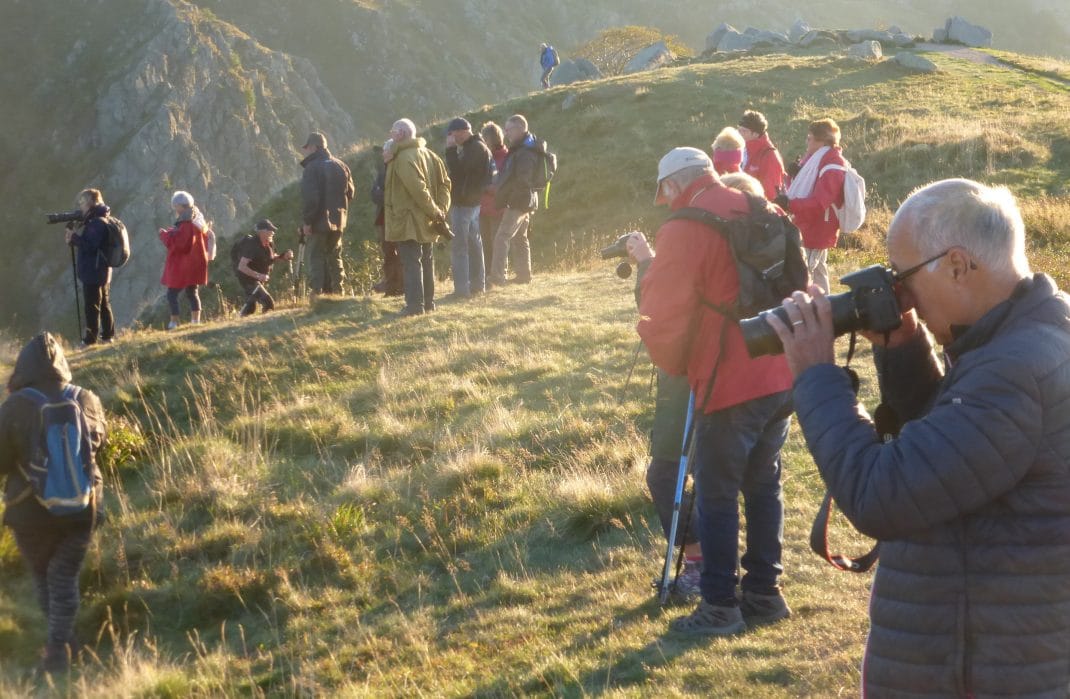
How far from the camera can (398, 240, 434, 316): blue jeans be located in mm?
12312

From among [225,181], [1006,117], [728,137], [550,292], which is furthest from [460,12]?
[728,137]

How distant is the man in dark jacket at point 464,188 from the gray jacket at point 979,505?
11.0 meters

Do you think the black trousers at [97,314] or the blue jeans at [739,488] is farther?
the black trousers at [97,314]

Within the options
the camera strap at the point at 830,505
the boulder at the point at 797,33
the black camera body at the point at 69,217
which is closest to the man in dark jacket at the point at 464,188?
the black camera body at the point at 69,217

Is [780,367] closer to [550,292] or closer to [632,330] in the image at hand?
[632,330]

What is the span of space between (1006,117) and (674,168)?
80.3 ft

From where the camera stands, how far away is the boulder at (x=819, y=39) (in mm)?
40562

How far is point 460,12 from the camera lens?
3654 inches

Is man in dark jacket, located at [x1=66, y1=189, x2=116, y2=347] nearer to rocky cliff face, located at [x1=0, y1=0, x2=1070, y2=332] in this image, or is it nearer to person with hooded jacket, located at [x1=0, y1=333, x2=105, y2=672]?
person with hooded jacket, located at [x1=0, y1=333, x2=105, y2=672]

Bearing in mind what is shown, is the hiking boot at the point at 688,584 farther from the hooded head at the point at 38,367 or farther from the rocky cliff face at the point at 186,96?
the rocky cliff face at the point at 186,96

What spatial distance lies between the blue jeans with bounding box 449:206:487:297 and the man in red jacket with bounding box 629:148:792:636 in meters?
8.42

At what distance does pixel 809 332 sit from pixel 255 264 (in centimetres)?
1304

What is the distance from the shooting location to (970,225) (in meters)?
2.48

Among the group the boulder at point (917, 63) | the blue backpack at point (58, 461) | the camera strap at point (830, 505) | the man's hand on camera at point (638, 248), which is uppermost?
the boulder at point (917, 63)
